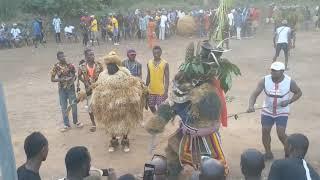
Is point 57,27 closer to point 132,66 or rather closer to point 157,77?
point 132,66

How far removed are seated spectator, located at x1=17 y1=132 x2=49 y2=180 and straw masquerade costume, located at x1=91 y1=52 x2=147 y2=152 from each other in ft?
11.2

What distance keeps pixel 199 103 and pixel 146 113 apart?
4.55 meters

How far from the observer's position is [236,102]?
1138 cm

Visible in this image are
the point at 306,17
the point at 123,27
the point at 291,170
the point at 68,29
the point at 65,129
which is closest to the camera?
the point at 291,170

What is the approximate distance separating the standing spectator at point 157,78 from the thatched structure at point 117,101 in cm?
98

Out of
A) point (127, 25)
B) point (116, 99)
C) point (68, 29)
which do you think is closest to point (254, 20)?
point (127, 25)

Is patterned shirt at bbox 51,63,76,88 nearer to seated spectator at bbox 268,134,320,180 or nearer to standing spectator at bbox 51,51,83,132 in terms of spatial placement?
standing spectator at bbox 51,51,83,132

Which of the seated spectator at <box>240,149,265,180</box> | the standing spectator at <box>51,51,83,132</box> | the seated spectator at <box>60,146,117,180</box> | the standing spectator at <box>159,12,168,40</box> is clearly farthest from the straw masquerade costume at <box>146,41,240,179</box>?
the standing spectator at <box>159,12,168,40</box>

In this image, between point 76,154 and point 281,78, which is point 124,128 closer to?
point 281,78

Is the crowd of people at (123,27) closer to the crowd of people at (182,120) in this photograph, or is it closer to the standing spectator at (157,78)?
the crowd of people at (182,120)

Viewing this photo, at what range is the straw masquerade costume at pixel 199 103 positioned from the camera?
6.33 metres

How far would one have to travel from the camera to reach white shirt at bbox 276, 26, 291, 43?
14280 millimetres

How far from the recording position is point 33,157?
4.23 metres

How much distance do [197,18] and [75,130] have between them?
52.0 feet
